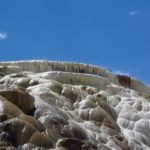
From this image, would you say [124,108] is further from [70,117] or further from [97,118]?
[70,117]

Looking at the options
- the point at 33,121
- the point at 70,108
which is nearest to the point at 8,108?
the point at 33,121

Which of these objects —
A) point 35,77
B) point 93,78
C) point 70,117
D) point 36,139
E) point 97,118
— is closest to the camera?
point 36,139

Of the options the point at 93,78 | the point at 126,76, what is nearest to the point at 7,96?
the point at 93,78

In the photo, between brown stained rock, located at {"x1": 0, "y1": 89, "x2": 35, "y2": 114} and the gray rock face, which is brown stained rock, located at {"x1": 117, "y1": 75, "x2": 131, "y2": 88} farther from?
brown stained rock, located at {"x1": 0, "y1": 89, "x2": 35, "y2": 114}

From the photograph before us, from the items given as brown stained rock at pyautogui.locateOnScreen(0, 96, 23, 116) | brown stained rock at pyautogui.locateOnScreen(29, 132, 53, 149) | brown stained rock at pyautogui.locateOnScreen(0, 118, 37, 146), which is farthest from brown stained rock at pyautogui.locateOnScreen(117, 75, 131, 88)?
brown stained rock at pyautogui.locateOnScreen(0, 118, 37, 146)

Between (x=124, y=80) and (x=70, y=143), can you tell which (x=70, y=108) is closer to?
(x=70, y=143)

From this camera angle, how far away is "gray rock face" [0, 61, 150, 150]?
19.1 meters

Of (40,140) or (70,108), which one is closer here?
(40,140)

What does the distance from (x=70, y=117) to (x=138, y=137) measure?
3.56m

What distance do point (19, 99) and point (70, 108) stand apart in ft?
11.6

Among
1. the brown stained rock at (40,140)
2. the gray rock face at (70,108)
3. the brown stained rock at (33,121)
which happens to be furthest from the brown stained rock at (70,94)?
the brown stained rock at (40,140)

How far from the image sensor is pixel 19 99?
2077cm

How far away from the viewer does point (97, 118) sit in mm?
23922

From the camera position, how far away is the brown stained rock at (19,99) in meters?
20.7
